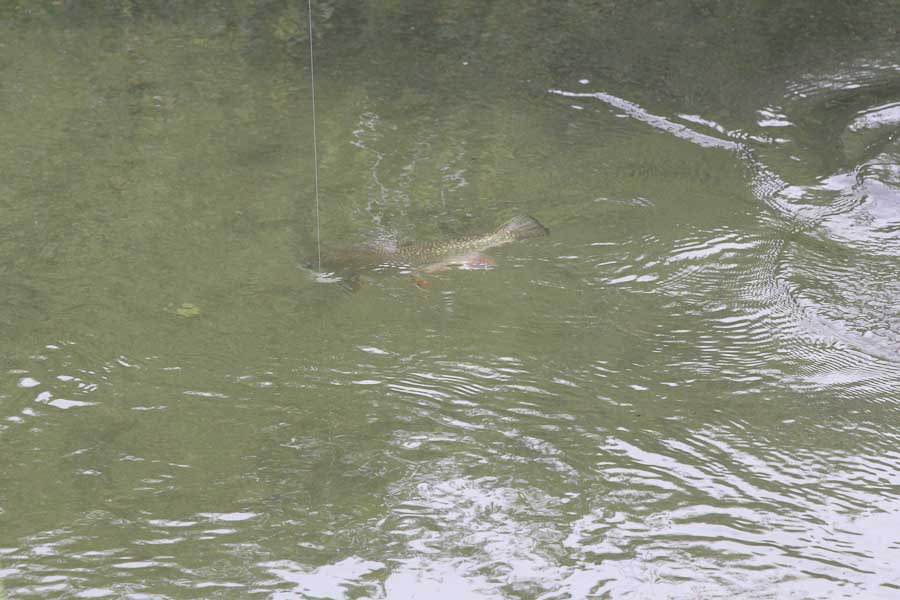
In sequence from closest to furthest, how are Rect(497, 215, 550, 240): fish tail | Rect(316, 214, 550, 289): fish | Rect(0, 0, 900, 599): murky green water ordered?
1. Rect(0, 0, 900, 599): murky green water
2. Rect(316, 214, 550, 289): fish
3. Rect(497, 215, 550, 240): fish tail

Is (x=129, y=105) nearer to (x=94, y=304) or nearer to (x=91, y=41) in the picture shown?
(x=91, y=41)

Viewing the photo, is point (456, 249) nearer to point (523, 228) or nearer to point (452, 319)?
point (523, 228)

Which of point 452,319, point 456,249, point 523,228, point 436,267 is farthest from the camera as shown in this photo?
point 523,228

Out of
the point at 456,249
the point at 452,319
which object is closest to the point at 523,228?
the point at 456,249

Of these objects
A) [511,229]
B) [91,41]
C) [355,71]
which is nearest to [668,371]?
[511,229]

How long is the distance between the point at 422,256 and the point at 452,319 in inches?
25.7

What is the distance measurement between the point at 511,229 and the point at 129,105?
3548 millimetres

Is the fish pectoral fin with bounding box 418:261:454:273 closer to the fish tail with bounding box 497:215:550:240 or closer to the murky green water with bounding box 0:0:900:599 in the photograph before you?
the murky green water with bounding box 0:0:900:599

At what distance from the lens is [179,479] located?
430 centimetres

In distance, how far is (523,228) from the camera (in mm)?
6301

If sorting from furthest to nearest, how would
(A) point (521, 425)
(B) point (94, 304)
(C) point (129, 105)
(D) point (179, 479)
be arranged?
Answer: 1. (C) point (129, 105)
2. (B) point (94, 304)
3. (A) point (521, 425)
4. (D) point (179, 479)

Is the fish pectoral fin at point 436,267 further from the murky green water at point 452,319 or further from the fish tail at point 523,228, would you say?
the fish tail at point 523,228

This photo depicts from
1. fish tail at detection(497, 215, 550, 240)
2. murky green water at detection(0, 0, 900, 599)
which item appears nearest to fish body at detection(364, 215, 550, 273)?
fish tail at detection(497, 215, 550, 240)

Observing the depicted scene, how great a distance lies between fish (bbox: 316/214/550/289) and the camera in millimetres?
5910
